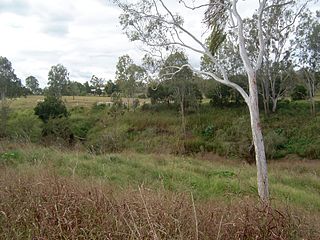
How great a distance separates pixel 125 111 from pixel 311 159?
71.7ft

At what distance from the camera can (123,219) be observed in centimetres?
362

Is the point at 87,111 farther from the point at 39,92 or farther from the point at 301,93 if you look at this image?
the point at 39,92

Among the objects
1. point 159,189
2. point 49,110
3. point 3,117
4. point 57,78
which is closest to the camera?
point 159,189

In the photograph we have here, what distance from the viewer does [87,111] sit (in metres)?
46.5

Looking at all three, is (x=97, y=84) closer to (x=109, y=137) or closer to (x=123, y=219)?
(x=109, y=137)

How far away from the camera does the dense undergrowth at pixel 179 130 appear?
1177 inches

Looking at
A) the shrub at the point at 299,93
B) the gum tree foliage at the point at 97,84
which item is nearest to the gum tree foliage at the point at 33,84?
the gum tree foliage at the point at 97,84

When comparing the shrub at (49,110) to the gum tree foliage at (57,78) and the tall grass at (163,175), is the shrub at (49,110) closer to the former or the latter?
the gum tree foliage at (57,78)

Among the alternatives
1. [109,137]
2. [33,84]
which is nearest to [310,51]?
[109,137]

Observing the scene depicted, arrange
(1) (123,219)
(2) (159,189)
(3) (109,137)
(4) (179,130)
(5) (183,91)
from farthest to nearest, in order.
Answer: (5) (183,91), (4) (179,130), (3) (109,137), (2) (159,189), (1) (123,219)

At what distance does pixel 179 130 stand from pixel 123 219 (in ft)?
106

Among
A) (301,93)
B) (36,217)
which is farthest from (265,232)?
(301,93)

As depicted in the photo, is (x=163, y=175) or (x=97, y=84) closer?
(x=163, y=175)

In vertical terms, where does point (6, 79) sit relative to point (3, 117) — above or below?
above
